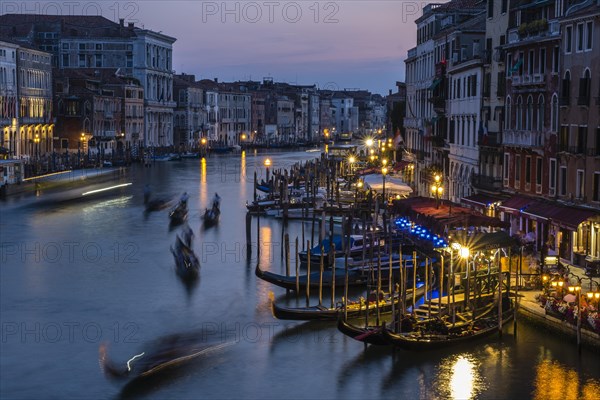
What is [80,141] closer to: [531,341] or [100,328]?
[100,328]

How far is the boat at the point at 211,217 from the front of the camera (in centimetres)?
2930

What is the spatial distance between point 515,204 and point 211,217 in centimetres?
1179

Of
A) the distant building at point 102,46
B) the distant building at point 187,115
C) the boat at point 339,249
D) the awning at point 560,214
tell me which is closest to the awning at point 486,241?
the awning at point 560,214

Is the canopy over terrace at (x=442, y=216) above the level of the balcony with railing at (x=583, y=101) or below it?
below

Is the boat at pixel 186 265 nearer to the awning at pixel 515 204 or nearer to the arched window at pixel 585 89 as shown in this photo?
the awning at pixel 515 204

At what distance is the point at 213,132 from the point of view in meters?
77.4

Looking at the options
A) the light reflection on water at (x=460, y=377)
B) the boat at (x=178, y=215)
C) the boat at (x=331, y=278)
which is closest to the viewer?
the light reflection on water at (x=460, y=377)

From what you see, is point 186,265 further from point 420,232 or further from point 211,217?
point 211,217

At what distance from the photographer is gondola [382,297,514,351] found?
13.8 metres

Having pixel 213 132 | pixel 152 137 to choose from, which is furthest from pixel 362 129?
pixel 152 137

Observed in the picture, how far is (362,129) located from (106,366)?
119m

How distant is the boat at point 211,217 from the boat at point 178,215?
54cm

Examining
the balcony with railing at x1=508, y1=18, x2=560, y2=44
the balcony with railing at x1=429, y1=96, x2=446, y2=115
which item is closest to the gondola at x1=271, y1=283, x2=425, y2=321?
the balcony with railing at x1=508, y1=18, x2=560, y2=44

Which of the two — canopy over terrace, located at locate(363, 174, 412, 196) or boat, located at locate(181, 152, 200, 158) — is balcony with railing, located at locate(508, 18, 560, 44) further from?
boat, located at locate(181, 152, 200, 158)
